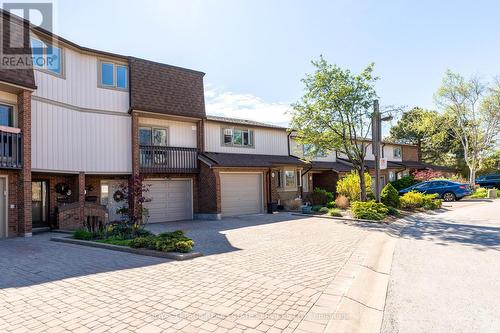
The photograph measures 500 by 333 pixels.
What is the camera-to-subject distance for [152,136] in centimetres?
1775

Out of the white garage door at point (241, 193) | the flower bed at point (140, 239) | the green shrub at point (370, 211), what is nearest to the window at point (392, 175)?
the white garage door at point (241, 193)

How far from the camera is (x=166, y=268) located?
717 cm

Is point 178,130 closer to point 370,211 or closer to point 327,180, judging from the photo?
point 370,211

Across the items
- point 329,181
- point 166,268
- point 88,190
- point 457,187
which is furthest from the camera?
point 329,181

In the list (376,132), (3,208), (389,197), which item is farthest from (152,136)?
(389,197)

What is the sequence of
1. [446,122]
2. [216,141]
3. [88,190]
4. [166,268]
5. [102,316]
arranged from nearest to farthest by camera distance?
1. [102,316]
2. [166,268]
3. [88,190]
4. [216,141]
5. [446,122]

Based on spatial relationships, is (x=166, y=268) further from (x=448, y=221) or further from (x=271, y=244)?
(x=448, y=221)

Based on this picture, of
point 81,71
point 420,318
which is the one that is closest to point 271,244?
point 420,318

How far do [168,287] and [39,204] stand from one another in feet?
39.8

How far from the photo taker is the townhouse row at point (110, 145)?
12.5 metres

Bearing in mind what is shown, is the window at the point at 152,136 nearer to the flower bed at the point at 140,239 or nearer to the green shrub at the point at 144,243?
the flower bed at the point at 140,239

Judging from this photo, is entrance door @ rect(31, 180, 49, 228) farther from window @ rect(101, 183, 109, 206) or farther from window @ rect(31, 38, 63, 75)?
window @ rect(31, 38, 63, 75)

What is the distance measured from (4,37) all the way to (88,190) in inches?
286

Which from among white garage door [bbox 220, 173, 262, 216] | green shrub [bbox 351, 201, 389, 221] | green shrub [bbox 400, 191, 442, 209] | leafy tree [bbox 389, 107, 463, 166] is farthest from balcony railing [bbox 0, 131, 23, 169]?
leafy tree [bbox 389, 107, 463, 166]
